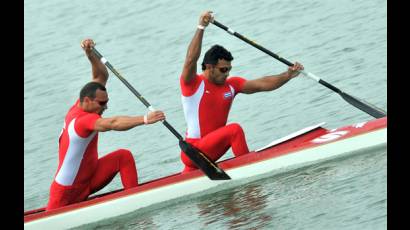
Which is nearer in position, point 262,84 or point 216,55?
point 216,55

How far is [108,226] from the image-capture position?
13.2 meters

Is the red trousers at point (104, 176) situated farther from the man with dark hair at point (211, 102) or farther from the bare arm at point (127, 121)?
the bare arm at point (127, 121)

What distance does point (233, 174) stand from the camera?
13.4 meters

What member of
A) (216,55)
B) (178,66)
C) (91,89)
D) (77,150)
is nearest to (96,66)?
(91,89)

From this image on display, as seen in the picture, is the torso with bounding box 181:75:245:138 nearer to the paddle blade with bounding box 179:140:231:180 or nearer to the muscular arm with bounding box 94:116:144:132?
the paddle blade with bounding box 179:140:231:180

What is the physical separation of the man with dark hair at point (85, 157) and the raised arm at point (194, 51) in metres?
0.94

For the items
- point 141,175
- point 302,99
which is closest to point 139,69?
point 302,99

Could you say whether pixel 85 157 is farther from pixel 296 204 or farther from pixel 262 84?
pixel 296 204

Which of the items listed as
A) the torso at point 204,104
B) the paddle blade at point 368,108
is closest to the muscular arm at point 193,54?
the torso at point 204,104

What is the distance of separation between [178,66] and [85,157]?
26.9ft

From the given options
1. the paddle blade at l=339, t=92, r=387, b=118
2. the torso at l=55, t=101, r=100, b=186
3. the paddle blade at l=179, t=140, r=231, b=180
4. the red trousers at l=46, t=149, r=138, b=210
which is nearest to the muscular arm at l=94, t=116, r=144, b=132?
the torso at l=55, t=101, r=100, b=186

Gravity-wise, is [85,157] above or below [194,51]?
below
